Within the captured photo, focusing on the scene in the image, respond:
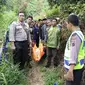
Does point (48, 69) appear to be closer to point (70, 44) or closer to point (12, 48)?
point (12, 48)

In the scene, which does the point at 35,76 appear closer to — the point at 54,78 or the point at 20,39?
the point at 54,78

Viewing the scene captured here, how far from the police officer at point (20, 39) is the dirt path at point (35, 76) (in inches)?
15.9

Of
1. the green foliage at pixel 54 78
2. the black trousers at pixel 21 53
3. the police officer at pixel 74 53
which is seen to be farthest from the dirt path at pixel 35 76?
the police officer at pixel 74 53

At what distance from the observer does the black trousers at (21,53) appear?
22.8ft

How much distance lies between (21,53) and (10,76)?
3.77 ft

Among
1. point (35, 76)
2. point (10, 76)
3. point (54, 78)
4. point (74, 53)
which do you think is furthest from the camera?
point (35, 76)

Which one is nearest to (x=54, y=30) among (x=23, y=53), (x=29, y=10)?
(x=23, y=53)

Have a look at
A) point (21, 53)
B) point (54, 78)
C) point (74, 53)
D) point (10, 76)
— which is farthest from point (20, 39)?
point (74, 53)

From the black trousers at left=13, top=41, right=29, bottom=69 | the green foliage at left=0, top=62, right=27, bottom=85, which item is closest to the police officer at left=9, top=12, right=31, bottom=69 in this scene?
the black trousers at left=13, top=41, right=29, bottom=69

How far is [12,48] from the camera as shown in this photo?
6.62 metres

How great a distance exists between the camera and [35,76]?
7137 millimetres

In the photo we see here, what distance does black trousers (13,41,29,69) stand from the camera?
6.94 m

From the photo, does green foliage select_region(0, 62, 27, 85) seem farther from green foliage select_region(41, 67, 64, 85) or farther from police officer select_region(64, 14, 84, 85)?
police officer select_region(64, 14, 84, 85)

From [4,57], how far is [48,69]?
59.0 inches
